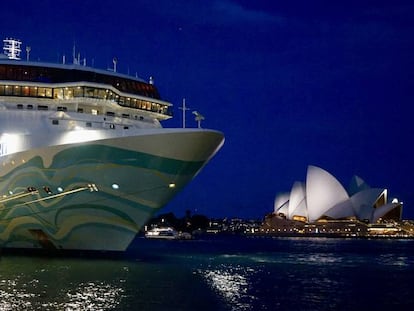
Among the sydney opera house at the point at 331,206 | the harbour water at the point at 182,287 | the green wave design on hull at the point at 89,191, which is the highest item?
the sydney opera house at the point at 331,206

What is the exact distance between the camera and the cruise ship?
2414 cm

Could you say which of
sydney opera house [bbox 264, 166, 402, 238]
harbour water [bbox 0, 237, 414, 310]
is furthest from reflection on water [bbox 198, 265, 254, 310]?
sydney opera house [bbox 264, 166, 402, 238]

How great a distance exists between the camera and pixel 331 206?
94.3m

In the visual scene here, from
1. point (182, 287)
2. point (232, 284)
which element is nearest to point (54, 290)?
point (182, 287)

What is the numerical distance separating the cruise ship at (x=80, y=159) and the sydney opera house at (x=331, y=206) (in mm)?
62230

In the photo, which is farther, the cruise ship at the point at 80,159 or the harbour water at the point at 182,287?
the cruise ship at the point at 80,159

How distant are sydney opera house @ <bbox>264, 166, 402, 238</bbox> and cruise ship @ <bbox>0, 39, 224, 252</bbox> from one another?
62.2 metres

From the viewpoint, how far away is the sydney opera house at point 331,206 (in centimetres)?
9038

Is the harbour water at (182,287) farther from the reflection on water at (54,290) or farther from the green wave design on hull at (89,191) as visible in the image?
the green wave design on hull at (89,191)

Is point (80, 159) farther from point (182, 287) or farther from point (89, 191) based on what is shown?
point (182, 287)

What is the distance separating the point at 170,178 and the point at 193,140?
6.22 ft

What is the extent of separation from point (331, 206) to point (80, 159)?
73.6 m

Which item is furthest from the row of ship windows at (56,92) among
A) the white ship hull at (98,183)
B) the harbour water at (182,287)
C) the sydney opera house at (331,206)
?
the sydney opera house at (331,206)

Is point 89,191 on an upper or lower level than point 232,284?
upper
